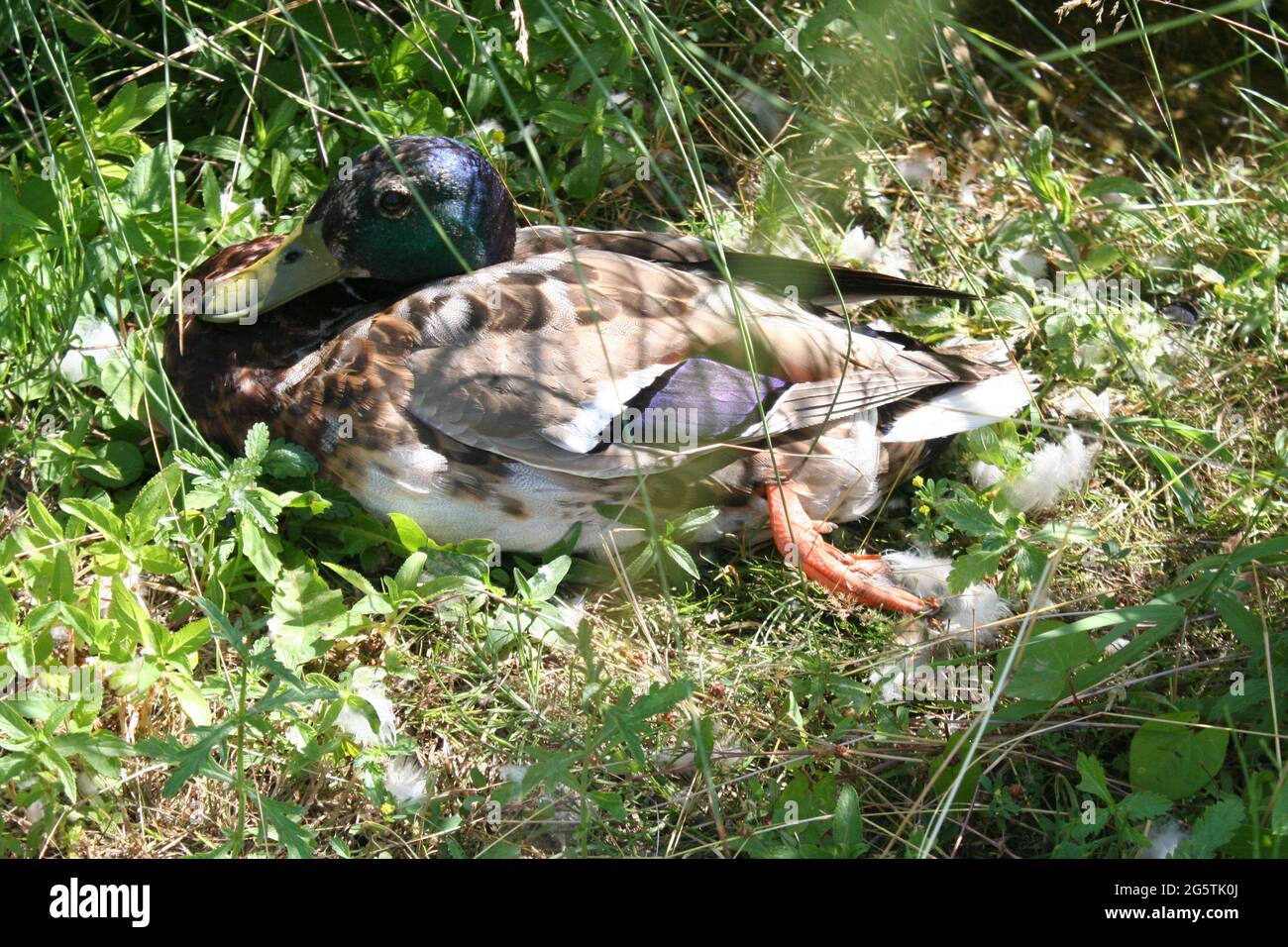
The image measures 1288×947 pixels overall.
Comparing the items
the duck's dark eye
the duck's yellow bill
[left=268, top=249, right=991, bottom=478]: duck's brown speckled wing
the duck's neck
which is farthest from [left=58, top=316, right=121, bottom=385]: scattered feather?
the duck's dark eye

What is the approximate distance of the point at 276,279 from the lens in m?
3.29

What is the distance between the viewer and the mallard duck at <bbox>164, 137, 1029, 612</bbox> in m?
3.12

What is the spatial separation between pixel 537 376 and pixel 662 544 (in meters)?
0.52

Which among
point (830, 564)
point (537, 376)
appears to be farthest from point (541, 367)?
point (830, 564)

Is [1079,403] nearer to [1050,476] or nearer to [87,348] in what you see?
[1050,476]

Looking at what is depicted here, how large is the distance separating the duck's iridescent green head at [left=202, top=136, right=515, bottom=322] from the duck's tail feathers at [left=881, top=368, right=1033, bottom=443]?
1213 millimetres

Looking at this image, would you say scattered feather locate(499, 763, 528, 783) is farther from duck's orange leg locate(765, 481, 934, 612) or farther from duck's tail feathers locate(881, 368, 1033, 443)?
duck's tail feathers locate(881, 368, 1033, 443)

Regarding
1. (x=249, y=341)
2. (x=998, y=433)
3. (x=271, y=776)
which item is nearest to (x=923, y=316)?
(x=998, y=433)

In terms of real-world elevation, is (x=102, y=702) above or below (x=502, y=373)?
below

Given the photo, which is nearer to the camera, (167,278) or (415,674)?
(415,674)

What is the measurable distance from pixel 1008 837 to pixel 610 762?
2.92 feet

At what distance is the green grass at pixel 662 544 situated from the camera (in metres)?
2.65

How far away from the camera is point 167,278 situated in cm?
352
